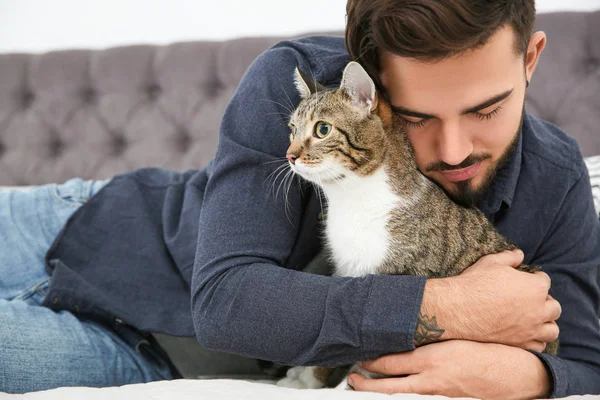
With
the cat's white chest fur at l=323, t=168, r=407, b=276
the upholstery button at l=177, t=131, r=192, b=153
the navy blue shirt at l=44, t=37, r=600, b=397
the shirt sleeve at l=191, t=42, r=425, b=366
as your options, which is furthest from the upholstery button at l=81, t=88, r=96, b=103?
the cat's white chest fur at l=323, t=168, r=407, b=276

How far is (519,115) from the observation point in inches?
46.0

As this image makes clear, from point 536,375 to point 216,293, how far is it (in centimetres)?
65

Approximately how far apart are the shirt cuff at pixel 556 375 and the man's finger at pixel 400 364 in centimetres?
28

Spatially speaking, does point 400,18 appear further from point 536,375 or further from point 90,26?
point 90,26

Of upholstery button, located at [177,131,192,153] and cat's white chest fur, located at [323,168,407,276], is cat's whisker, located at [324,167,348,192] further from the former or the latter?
upholstery button, located at [177,131,192,153]

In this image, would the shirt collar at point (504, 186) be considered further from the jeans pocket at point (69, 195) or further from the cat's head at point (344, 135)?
the jeans pocket at point (69, 195)

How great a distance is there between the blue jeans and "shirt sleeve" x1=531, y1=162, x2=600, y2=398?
3.32 ft

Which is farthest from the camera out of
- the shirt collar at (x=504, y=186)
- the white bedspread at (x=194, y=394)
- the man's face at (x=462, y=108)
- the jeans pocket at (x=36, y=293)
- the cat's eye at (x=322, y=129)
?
the jeans pocket at (x=36, y=293)

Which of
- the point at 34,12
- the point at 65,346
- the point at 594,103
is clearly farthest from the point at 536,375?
the point at 34,12

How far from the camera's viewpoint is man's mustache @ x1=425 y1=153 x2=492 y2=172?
1133 millimetres

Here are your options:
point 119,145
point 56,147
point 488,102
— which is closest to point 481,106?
point 488,102

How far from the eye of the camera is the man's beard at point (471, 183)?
1.15 m

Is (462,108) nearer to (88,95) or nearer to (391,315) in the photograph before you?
(391,315)

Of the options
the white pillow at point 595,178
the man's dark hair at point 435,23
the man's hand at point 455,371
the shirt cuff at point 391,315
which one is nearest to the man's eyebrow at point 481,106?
the man's dark hair at point 435,23
